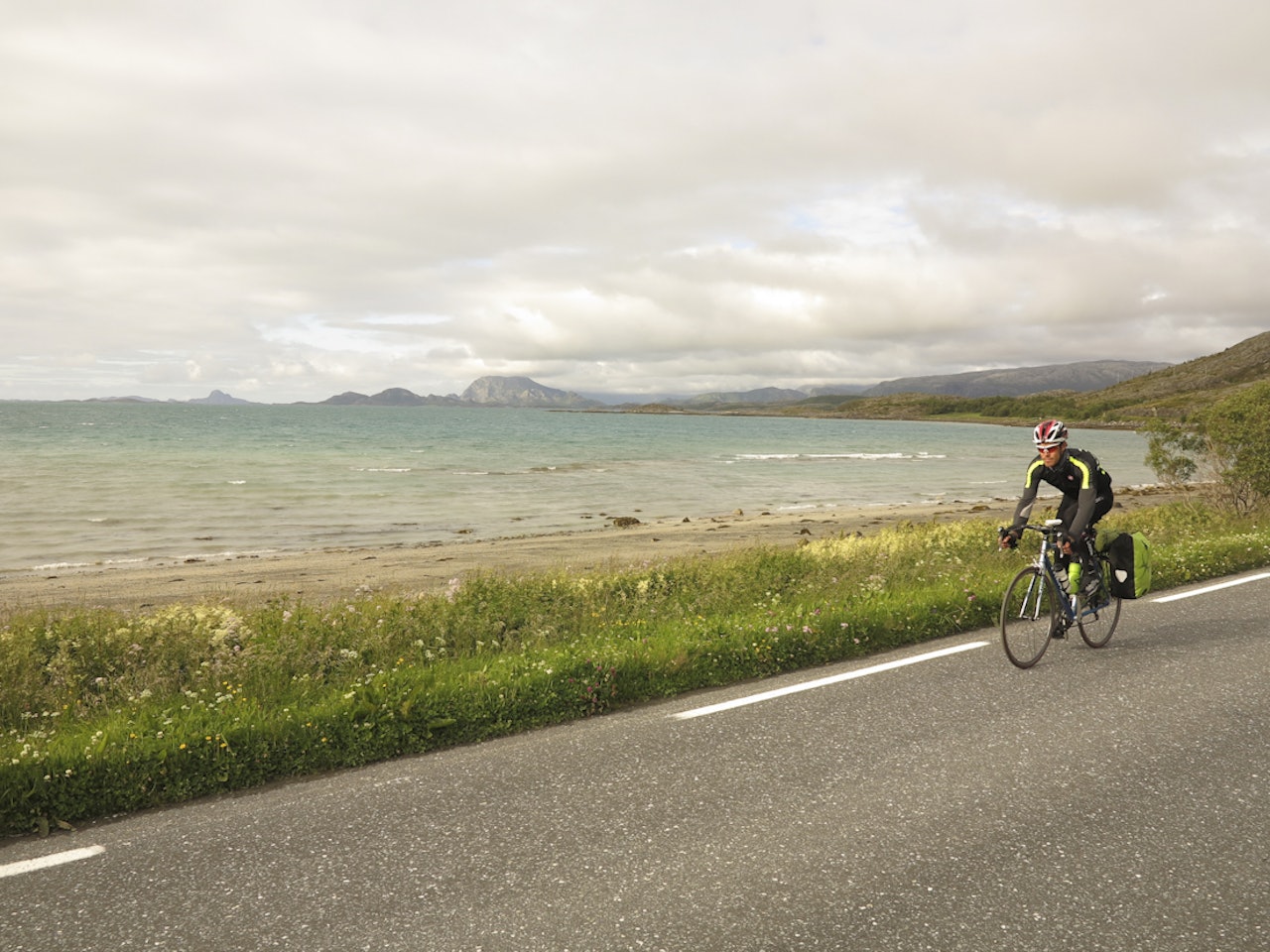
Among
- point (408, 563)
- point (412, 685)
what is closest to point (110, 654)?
point (412, 685)

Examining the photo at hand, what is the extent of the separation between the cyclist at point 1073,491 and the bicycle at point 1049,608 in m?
0.12

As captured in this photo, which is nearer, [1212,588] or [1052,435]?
[1052,435]

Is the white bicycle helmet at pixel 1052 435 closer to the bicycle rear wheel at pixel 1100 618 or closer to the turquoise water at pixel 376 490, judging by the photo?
the bicycle rear wheel at pixel 1100 618

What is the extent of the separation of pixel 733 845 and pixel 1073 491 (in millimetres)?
6358

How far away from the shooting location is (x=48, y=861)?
14.1 feet

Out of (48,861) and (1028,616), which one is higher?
(1028,616)

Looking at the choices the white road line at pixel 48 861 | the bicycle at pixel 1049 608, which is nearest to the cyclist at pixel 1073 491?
the bicycle at pixel 1049 608

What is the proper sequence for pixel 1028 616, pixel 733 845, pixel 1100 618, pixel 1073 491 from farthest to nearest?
pixel 1100 618 → pixel 1073 491 → pixel 1028 616 → pixel 733 845

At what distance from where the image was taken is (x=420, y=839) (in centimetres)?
450

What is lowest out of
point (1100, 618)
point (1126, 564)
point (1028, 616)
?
point (1100, 618)

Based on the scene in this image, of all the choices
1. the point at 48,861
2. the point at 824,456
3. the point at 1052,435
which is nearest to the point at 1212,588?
the point at 1052,435

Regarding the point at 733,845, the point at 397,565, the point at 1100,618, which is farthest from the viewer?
the point at 397,565

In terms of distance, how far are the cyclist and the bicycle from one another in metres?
0.12

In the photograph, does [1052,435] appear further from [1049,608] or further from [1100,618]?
[1100,618]
